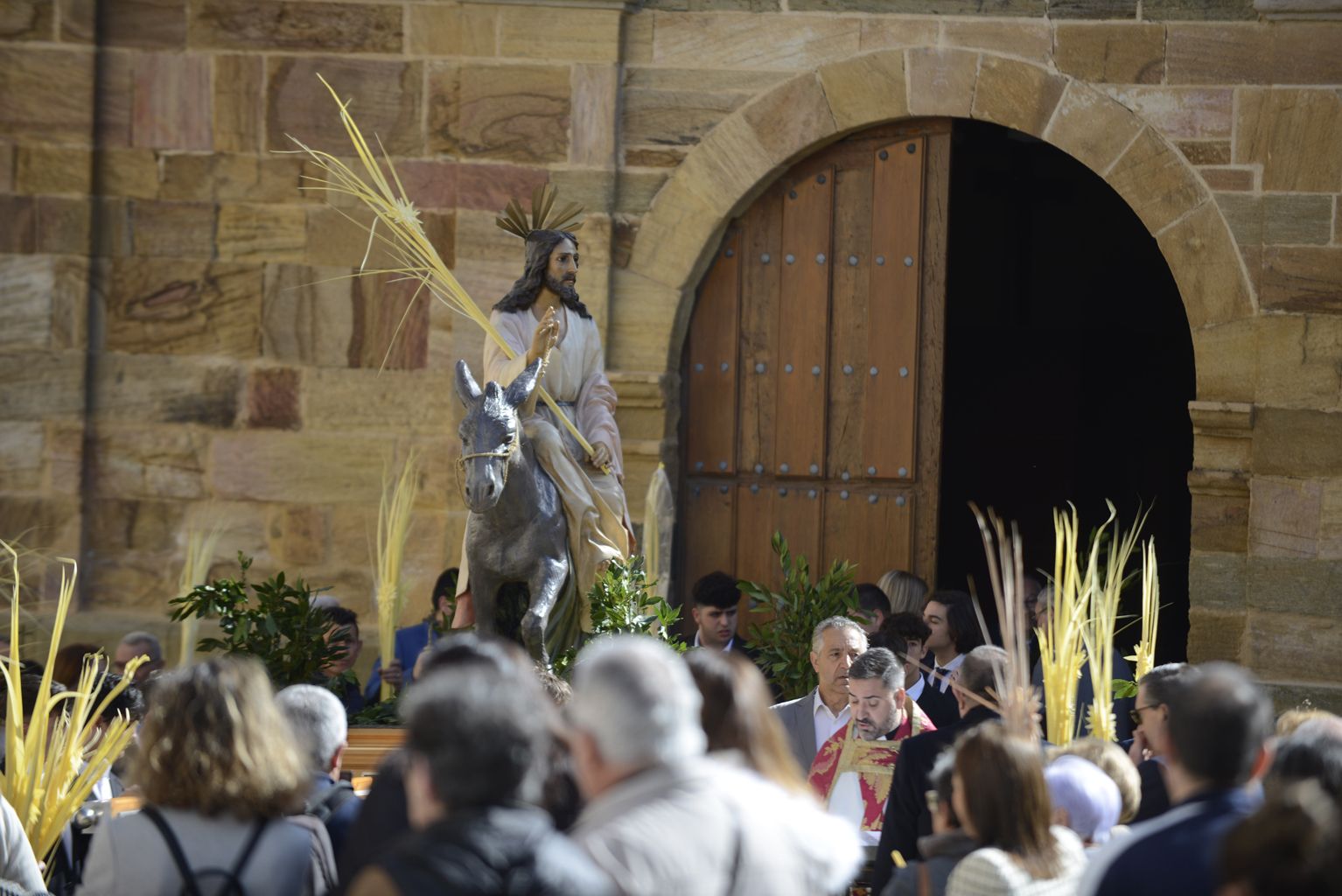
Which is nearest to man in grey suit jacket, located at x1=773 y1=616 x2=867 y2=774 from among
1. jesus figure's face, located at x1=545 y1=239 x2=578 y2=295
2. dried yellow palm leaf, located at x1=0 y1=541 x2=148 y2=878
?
jesus figure's face, located at x1=545 y1=239 x2=578 y2=295

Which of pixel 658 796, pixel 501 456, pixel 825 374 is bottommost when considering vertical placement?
pixel 658 796

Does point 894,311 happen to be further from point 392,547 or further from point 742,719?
point 742,719

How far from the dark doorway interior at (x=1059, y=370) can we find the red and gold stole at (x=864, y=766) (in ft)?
25.9

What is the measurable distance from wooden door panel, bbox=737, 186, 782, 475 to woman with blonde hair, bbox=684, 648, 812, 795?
19.3ft

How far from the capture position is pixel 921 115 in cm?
932

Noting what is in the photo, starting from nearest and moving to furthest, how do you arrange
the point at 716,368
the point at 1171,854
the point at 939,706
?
the point at 1171,854
the point at 939,706
the point at 716,368

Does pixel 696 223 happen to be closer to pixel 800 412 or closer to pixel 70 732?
pixel 800 412

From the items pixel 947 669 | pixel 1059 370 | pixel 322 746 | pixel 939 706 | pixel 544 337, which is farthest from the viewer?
pixel 1059 370

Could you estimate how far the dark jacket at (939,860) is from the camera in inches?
156

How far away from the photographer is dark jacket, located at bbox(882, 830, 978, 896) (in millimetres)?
3965

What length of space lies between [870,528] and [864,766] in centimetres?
368

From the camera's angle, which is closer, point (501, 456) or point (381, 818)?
point (381, 818)

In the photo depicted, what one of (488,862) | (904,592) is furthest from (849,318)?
(488,862)

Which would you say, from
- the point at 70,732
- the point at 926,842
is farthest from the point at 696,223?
the point at 926,842
